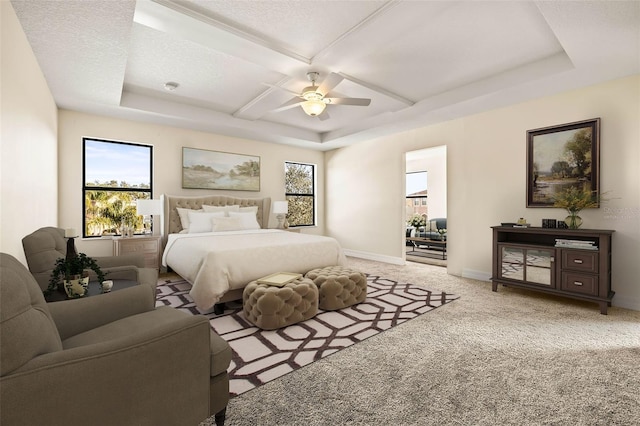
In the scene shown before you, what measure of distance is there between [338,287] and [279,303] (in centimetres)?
79

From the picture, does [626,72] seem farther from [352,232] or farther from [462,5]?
[352,232]

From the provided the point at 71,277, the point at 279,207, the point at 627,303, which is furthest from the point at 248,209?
the point at 627,303

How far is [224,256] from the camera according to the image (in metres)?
3.10

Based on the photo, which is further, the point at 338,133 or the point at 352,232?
the point at 352,232

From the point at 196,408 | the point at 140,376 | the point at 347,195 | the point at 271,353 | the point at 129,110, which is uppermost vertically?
the point at 129,110

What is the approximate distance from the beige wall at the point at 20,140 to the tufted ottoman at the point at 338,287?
8.59 feet

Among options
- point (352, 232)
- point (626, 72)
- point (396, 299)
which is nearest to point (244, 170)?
point (352, 232)

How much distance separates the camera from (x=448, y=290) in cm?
407

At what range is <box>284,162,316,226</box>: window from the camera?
7.08 meters

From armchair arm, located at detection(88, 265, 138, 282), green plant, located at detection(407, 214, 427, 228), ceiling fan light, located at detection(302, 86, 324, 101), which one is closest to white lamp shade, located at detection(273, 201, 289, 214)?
ceiling fan light, located at detection(302, 86, 324, 101)

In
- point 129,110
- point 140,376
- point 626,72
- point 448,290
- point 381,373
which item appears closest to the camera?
point 140,376

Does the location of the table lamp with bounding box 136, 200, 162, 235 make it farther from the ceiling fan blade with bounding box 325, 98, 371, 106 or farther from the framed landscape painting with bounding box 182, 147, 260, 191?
the ceiling fan blade with bounding box 325, 98, 371, 106

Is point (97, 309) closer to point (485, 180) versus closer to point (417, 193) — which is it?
point (485, 180)

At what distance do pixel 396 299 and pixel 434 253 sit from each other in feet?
13.8
